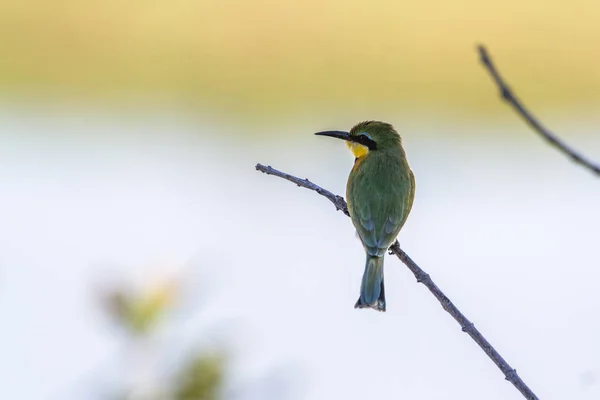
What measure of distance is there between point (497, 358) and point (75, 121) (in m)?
6.79

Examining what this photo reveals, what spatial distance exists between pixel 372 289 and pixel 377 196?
11.8 inches

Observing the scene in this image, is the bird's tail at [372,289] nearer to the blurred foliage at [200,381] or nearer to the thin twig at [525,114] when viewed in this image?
the blurred foliage at [200,381]

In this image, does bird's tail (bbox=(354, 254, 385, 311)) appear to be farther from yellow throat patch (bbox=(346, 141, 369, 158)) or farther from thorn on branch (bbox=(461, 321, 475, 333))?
thorn on branch (bbox=(461, 321, 475, 333))

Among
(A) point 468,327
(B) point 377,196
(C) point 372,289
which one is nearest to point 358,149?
(B) point 377,196

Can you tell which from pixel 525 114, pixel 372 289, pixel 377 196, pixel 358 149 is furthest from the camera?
pixel 358 149

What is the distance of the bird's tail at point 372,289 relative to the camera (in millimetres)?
2615

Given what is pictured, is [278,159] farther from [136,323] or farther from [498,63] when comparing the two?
[136,323]

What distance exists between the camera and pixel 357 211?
8.92 ft

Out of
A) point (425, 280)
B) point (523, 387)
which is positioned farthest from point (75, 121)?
point (523, 387)

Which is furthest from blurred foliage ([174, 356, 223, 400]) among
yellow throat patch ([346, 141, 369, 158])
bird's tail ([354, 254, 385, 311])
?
yellow throat patch ([346, 141, 369, 158])

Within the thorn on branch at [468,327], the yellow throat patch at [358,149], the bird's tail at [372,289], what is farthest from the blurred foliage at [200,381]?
the yellow throat patch at [358,149]

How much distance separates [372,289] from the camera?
2.63m

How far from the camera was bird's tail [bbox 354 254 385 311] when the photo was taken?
2.62 m

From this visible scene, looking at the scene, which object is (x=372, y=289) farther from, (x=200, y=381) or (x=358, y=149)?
(x=200, y=381)
